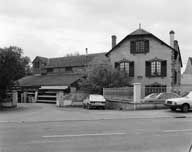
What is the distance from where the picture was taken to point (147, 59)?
3300cm

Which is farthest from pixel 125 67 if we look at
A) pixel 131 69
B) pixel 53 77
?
pixel 53 77

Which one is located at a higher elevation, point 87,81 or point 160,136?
point 87,81

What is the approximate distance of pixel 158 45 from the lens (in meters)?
32.8

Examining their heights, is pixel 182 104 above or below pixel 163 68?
below

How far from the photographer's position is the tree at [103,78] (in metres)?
30.3

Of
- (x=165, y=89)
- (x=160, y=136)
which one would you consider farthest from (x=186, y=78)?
(x=160, y=136)

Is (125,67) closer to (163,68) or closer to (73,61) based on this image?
(163,68)

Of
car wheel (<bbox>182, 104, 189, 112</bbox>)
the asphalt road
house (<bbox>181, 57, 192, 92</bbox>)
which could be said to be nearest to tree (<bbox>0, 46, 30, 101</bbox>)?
car wheel (<bbox>182, 104, 189, 112</bbox>)

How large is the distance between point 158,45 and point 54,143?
27558mm

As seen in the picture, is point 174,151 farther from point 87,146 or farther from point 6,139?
point 6,139

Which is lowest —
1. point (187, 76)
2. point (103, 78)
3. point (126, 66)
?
point (103, 78)

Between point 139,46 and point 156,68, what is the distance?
150 inches

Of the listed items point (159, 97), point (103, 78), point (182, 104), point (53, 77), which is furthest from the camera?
point (53, 77)

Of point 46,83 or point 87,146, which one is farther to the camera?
point 46,83
